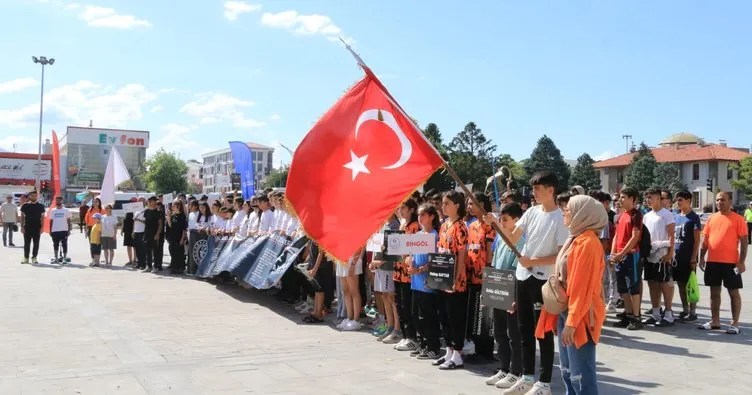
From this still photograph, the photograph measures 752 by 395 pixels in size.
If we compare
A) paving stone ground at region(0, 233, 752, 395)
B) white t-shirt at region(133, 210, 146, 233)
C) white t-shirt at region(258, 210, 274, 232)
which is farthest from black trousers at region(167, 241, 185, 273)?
white t-shirt at region(258, 210, 274, 232)

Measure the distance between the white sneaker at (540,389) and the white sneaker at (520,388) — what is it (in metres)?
0.13

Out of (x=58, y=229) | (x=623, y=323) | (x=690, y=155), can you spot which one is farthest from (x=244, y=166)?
(x=690, y=155)

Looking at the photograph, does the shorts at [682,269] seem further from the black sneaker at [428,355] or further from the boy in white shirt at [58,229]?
the boy in white shirt at [58,229]

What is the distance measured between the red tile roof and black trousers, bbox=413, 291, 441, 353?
82497mm

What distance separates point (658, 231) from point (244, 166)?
43.6ft

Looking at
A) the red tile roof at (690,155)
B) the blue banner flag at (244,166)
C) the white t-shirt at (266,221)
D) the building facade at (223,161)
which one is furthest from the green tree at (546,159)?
the white t-shirt at (266,221)

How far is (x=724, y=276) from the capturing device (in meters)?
8.80

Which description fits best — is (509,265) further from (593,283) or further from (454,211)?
(593,283)

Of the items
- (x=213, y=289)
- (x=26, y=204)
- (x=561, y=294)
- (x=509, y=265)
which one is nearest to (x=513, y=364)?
(x=509, y=265)

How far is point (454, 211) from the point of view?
273 inches

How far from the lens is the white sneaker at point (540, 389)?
5.65 meters

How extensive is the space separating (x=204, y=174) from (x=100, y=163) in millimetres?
55266

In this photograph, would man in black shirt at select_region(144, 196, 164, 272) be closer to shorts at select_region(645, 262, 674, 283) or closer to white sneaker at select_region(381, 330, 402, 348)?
white sneaker at select_region(381, 330, 402, 348)

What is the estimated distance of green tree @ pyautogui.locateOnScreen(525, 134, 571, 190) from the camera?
103875 mm
